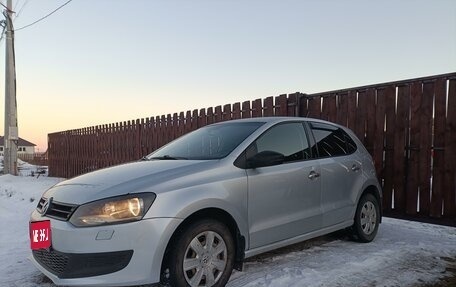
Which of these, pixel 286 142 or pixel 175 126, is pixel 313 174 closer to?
pixel 286 142

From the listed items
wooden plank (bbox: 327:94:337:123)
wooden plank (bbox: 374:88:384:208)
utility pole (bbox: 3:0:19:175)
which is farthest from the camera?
utility pole (bbox: 3:0:19:175)

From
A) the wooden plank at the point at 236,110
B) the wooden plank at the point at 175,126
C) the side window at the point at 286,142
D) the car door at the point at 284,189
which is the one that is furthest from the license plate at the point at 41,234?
the wooden plank at the point at 175,126

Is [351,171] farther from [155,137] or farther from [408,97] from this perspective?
[155,137]

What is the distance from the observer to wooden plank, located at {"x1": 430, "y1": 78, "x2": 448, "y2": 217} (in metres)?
6.07

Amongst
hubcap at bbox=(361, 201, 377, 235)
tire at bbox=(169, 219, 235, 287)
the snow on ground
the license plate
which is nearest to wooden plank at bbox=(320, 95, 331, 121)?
the snow on ground

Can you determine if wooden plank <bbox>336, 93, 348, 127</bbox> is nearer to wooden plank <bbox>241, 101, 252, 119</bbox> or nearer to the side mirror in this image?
wooden plank <bbox>241, 101, 252, 119</bbox>

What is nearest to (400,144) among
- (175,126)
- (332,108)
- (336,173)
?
(332,108)

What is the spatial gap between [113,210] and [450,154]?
4873 mm

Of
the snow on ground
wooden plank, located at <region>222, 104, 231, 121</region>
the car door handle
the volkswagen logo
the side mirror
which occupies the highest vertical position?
wooden plank, located at <region>222, 104, 231, 121</region>

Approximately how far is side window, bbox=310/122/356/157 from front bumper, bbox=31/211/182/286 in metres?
2.42

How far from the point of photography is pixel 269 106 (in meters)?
8.61

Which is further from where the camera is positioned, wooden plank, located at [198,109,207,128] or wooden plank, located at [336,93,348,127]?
wooden plank, located at [198,109,207,128]

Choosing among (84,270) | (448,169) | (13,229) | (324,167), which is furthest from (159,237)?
(448,169)

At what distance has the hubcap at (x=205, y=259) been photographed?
3492mm
